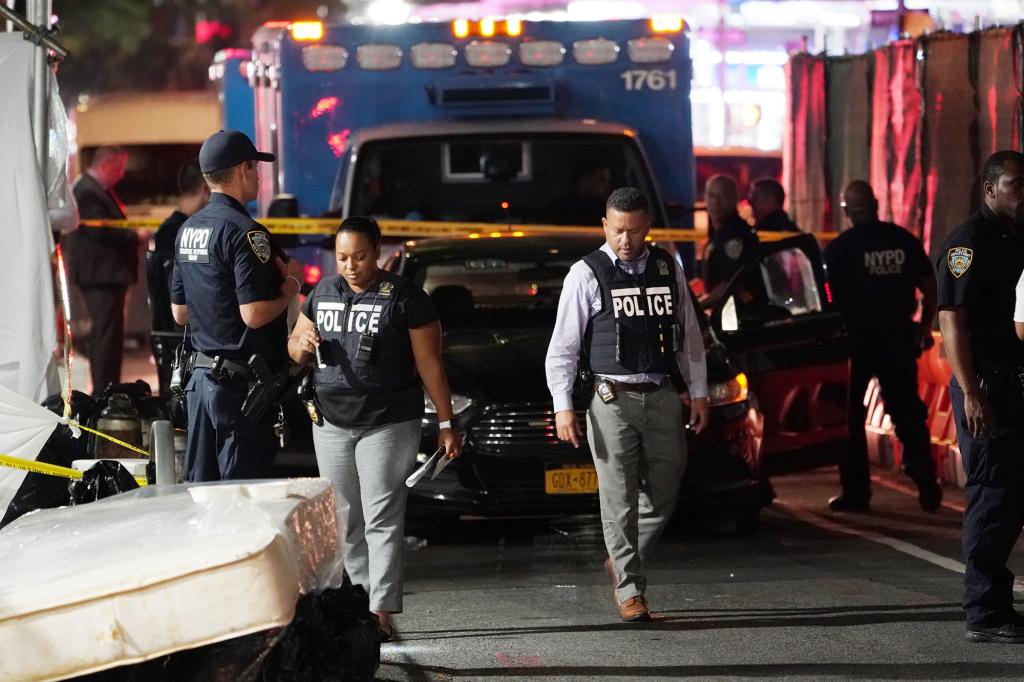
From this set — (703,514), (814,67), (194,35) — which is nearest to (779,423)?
(703,514)

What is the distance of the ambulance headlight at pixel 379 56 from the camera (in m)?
12.9

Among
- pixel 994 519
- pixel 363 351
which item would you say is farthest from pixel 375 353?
pixel 994 519

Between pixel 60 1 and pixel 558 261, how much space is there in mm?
23292

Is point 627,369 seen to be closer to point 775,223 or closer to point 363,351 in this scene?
point 363,351

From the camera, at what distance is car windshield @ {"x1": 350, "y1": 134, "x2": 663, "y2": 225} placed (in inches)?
481

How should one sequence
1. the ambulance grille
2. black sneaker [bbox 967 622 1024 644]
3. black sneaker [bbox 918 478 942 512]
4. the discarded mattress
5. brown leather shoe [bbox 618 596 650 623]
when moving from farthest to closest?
the ambulance grille, black sneaker [bbox 918 478 942 512], brown leather shoe [bbox 618 596 650 623], black sneaker [bbox 967 622 1024 644], the discarded mattress

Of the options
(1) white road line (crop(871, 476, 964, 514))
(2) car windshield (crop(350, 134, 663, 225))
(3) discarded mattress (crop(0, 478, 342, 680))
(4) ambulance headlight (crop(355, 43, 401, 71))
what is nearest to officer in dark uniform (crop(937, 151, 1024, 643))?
(3) discarded mattress (crop(0, 478, 342, 680))

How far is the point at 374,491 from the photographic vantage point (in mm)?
6891

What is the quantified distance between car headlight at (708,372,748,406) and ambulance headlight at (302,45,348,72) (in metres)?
5.09

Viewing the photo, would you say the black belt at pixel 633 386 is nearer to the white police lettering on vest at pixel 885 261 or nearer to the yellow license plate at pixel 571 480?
the yellow license plate at pixel 571 480

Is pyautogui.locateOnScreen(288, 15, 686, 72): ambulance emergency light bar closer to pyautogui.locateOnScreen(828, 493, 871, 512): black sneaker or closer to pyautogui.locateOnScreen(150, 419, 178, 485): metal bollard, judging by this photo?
pyautogui.locateOnScreen(828, 493, 871, 512): black sneaker

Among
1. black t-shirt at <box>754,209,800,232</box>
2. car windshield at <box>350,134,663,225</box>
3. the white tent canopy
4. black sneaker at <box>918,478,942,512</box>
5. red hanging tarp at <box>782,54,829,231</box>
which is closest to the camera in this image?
the white tent canopy

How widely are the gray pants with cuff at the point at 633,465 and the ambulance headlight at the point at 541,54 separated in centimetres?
587

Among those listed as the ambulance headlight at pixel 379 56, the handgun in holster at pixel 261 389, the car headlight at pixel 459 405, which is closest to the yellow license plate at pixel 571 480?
the car headlight at pixel 459 405
